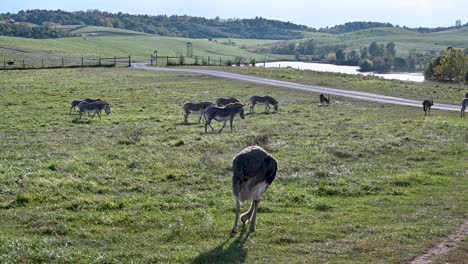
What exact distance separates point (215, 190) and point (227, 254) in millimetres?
5902

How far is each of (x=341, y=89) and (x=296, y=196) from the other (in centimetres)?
5058

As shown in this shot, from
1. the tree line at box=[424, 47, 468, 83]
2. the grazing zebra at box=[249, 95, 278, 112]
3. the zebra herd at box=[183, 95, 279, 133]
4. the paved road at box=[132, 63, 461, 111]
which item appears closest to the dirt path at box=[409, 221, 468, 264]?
the zebra herd at box=[183, 95, 279, 133]

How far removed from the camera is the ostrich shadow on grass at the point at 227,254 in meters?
12.3

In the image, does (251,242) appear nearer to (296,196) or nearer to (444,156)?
(296,196)

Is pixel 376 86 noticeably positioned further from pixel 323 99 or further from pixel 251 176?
pixel 251 176

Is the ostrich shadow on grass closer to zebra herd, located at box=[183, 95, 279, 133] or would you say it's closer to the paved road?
zebra herd, located at box=[183, 95, 279, 133]

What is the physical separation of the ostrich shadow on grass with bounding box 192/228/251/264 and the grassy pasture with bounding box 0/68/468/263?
0.05 metres

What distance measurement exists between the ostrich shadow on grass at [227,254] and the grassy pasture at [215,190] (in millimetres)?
49

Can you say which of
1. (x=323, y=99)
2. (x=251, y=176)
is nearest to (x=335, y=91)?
(x=323, y=99)

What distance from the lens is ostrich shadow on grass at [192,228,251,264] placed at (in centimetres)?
1234

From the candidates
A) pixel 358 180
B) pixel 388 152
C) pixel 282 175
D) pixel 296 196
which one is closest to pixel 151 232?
pixel 296 196

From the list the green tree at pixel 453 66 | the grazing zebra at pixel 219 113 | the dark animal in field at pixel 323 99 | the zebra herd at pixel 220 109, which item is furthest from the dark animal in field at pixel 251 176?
the green tree at pixel 453 66

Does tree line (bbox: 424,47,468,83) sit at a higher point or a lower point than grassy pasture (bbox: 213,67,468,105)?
higher

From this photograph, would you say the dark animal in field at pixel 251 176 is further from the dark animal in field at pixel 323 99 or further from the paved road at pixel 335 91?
the paved road at pixel 335 91
